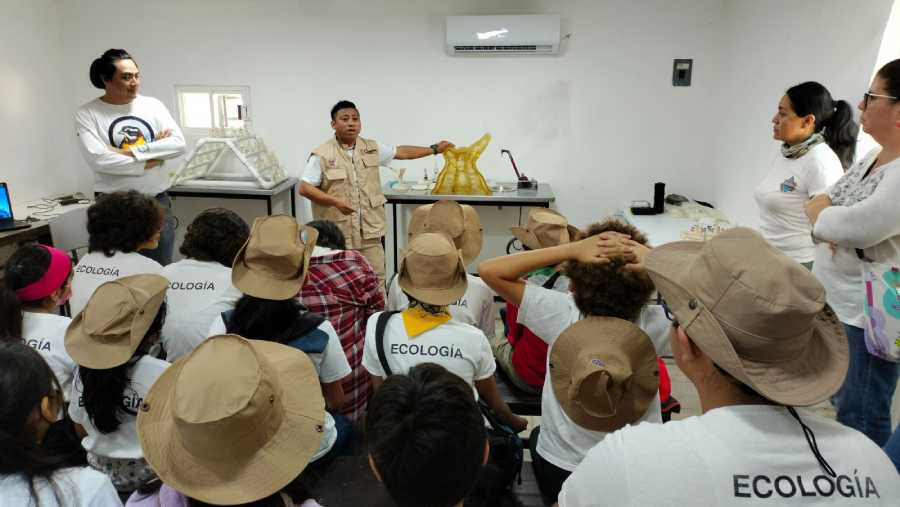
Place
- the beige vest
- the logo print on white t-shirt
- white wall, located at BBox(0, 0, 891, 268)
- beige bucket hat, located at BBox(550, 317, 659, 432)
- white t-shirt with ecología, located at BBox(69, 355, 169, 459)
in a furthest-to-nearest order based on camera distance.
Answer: white wall, located at BBox(0, 0, 891, 268)
the beige vest
the logo print on white t-shirt
white t-shirt with ecología, located at BBox(69, 355, 169, 459)
beige bucket hat, located at BBox(550, 317, 659, 432)

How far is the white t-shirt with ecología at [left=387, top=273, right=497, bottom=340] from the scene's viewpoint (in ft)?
6.81

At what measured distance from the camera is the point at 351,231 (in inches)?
147

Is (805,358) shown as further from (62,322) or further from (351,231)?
(351,231)

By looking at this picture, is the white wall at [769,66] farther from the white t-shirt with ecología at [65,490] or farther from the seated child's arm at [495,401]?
the white t-shirt with ecología at [65,490]

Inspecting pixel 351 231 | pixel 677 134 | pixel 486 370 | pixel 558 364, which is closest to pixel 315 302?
pixel 486 370

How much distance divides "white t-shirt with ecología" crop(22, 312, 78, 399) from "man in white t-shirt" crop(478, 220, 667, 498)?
1247 mm

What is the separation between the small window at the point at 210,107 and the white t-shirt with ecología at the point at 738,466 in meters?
4.57

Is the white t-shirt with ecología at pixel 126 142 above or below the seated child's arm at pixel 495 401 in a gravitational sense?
above

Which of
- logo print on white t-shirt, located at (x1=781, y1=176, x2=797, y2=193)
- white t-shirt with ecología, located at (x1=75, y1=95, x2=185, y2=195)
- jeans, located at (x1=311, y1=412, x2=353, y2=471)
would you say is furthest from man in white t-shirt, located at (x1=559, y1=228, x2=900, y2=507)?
white t-shirt with ecología, located at (x1=75, y1=95, x2=185, y2=195)

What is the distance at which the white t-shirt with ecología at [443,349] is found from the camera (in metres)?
1.59

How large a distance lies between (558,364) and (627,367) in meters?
0.18

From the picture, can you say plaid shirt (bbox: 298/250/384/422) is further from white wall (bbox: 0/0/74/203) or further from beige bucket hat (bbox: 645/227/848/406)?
white wall (bbox: 0/0/74/203)

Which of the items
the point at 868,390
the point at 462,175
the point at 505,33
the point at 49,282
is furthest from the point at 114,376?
the point at 505,33

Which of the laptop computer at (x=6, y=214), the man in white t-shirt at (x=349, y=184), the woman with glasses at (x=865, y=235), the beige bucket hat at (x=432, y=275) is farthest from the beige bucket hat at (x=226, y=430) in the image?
the laptop computer at (x=6, y=214)
